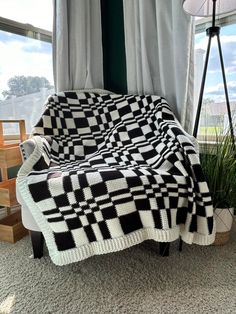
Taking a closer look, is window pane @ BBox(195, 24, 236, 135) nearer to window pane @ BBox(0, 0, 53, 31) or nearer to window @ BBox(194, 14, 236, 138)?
window @ BBox(194, 14, 236, 138)

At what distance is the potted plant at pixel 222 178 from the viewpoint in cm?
129

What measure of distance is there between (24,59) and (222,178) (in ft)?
5.52

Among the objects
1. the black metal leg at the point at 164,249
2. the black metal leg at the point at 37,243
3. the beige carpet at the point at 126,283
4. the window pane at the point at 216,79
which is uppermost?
the window pane at the point at 216,79

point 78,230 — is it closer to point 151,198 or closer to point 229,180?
point 151,198

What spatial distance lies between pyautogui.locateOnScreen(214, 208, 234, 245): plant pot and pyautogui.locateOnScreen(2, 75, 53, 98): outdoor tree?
1.64m

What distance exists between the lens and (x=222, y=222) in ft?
4.40

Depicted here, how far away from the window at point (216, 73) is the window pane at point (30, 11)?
119 cm

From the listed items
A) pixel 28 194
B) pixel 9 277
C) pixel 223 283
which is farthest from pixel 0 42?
pixel 223 283

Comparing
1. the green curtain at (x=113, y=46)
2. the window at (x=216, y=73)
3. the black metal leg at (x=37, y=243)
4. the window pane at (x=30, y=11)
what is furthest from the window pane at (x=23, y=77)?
the window at (x=216, y=73)

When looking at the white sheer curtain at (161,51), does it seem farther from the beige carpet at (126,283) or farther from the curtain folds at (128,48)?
the beige carpet at (126,283)

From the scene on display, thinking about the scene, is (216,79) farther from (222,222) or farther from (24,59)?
(24,59)

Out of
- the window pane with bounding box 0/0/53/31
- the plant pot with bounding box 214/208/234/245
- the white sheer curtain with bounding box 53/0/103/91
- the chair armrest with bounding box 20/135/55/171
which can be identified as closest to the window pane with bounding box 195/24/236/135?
the plant pot with bounding box 214/208/234/245

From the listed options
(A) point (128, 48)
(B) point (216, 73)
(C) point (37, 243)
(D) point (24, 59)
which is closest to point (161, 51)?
(A) point (128, 48)

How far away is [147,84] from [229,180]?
2.85 ft
